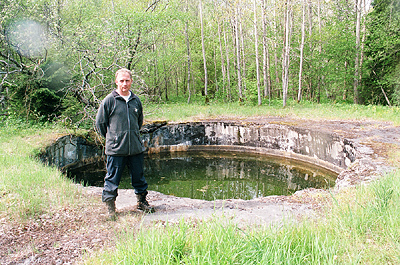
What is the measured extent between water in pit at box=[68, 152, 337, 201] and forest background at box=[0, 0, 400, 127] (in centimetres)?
271

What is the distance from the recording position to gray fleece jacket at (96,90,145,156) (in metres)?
3.21

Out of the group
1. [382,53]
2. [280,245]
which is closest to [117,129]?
[280,245]

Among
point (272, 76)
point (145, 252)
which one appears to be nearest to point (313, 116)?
point (145, 252)

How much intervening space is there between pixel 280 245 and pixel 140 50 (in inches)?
511

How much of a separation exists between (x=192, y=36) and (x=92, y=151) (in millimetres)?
15847

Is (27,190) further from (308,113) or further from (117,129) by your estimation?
(308,113)

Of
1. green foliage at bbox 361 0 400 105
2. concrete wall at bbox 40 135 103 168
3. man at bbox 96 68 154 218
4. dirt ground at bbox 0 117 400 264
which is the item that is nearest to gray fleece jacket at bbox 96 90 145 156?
man at bbox 96 68 154 218

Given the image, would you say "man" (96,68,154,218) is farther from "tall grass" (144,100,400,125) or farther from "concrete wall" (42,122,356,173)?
"tall grass" (144,100,400,125)

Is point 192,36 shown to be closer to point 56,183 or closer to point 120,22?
point 120,22

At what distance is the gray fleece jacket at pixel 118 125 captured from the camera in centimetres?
321

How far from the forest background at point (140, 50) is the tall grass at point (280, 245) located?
20.8 feet

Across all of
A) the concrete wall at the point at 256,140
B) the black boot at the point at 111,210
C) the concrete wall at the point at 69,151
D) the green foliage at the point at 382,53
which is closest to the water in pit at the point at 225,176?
the concrete wall at the point at 256,140

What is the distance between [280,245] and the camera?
1.85 meters

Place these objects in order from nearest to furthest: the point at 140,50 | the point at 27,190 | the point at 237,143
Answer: the point at 27,190, the point at 237,143, the point at 140,50
